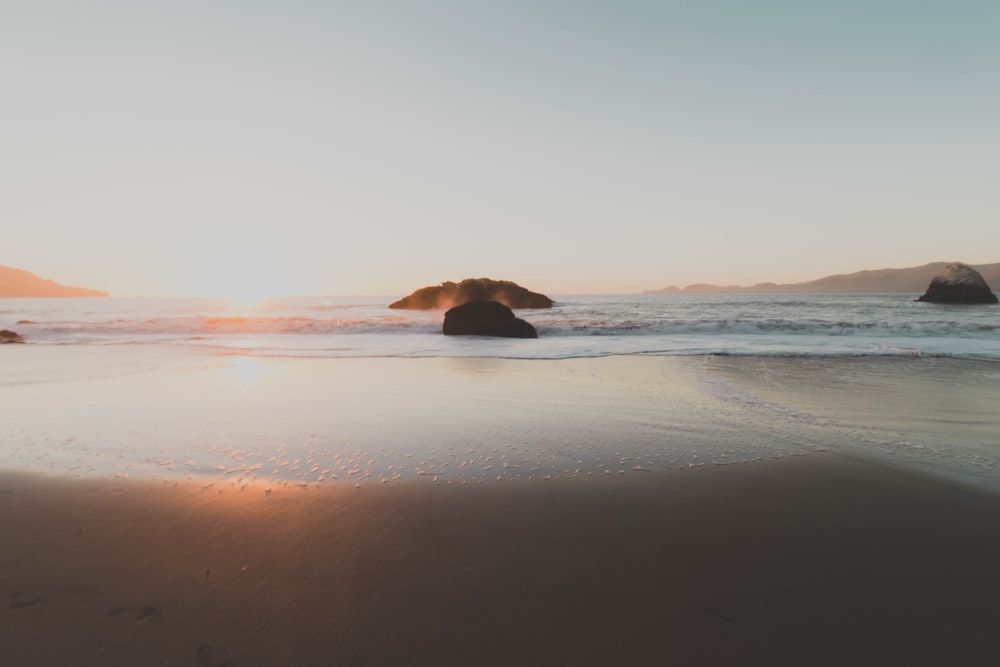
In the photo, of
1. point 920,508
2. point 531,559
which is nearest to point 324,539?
point 531,559

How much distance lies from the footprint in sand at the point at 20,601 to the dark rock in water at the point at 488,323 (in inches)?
687

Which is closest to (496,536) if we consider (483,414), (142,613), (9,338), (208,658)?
(208,658)

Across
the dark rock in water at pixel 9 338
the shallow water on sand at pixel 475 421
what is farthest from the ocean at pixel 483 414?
the dark rock in water at pixel 9 338

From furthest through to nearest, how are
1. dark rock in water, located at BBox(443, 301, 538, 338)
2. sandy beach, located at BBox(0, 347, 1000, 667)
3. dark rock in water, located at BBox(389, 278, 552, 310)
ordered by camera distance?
dark rock in water, located at BBox(389, 278, 552, 310) → dark rock in water, located at BBox(443, 301, 538, 338) → sandy beach, located at BBox(0, 347, 1000, 667)

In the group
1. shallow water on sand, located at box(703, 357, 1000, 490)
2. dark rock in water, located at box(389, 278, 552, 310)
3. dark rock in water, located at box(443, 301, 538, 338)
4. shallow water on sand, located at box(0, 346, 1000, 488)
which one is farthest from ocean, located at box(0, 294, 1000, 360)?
dark rock in water, located at box(389, 278, 552, 310)

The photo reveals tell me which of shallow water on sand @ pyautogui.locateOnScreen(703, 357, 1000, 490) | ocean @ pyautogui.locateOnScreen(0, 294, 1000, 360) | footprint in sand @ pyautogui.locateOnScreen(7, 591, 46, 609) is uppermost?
ocean @ pyautogui.locateOnScreen(0, 294, 1000, 360)

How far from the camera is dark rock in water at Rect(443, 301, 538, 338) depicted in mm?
19625

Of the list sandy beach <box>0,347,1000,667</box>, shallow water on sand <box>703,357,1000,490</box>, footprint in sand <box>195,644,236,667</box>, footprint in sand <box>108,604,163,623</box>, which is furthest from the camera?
shallow water on sand <box>703,357,1000,490</box>

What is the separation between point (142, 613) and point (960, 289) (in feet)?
226

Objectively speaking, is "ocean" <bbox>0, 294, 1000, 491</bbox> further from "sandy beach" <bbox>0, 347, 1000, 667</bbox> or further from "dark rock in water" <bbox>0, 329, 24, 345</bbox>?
"dark rock in water" <bbox>0, 329, 24, 345</bbox>

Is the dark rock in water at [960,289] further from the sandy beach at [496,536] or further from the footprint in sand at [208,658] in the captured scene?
the footprint in sand at [208,658]

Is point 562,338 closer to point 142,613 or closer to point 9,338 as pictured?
point 142,613

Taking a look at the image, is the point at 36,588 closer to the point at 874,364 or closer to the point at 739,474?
the point at 739,474

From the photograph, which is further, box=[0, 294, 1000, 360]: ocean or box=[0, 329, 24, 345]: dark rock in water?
box=[0, 329, 24, 345]: dark rock in water
